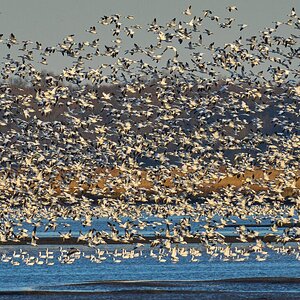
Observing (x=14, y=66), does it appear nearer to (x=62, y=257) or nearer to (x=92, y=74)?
(x=92, y=74)

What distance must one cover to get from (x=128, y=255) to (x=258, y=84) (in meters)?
8.04

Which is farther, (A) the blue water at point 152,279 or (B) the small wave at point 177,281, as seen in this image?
(B) the small wave at point 177,281

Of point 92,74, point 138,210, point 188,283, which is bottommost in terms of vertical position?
point 188,283

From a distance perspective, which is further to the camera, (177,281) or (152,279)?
(152,279)

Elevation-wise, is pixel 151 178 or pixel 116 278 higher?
pixel 151 178

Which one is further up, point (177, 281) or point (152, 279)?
point (152, 279)

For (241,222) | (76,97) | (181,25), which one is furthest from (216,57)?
(241,222)

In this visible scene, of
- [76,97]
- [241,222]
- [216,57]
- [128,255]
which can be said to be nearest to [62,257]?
[128,255]

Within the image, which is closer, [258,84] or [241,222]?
[258,84]

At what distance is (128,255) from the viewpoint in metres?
52.5

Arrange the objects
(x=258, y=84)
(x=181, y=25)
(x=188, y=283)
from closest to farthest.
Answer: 1. (x=188, y=283)
2. (x=181, y=25)
3. (x=258, y=84)

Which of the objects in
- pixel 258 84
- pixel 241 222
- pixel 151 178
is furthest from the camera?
pixel 241 222

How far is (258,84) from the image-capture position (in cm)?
5181

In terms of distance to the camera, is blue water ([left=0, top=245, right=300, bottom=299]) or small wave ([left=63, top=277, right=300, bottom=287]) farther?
small wave ([left=63, top=277, right=300, bottom=287])
